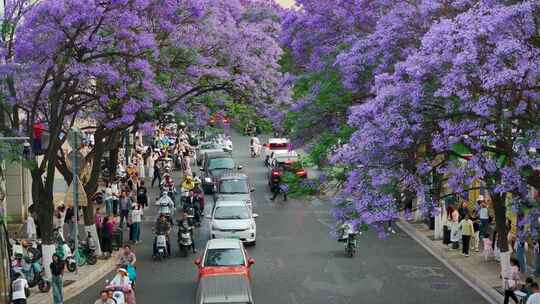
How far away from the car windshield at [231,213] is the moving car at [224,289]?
29.6ft

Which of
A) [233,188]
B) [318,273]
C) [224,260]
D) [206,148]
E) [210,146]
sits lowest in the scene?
[318,273]

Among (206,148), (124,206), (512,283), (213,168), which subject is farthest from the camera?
(206,148)

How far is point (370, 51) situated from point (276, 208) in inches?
763

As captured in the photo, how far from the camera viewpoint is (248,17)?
3659 centimetres

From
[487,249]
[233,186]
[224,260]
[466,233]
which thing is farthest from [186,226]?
[233,186]

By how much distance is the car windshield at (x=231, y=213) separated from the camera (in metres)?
30.7

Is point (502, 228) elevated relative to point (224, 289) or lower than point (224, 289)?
elevated

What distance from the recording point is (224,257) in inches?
914

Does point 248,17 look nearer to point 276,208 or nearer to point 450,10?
point 276,208

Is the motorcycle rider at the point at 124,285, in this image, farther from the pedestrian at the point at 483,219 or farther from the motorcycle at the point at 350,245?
the pedestrian at the point at 483,219

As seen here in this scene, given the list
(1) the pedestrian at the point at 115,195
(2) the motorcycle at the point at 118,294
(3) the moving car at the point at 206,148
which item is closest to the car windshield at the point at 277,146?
(3) the moving car at the point at 206,148

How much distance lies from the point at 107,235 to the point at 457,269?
10758 mm

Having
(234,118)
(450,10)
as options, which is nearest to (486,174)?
(450,10)

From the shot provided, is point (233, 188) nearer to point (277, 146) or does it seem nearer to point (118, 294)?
point (118, 294)
